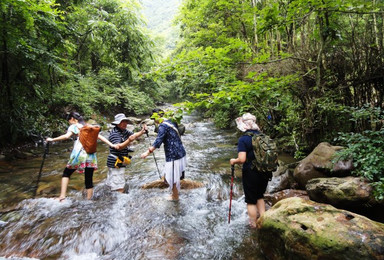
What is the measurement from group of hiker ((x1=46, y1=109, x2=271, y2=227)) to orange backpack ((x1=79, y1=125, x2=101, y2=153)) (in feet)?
0.32

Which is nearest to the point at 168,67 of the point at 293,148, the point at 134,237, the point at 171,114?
the point at 171,114

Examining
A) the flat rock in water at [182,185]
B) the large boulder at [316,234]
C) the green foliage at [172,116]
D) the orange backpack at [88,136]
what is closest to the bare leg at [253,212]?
the large boulder at [316,234]

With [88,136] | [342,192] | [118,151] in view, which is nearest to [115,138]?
[118,151]

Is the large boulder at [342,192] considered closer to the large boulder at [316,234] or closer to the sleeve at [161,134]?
the large boulder at [316,234]

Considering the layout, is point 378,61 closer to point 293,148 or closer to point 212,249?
point 293,148

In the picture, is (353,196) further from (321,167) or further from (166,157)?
(166,157)

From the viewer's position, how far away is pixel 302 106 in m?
6.88

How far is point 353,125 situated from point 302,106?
5.46 feet

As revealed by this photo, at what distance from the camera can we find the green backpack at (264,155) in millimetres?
3713

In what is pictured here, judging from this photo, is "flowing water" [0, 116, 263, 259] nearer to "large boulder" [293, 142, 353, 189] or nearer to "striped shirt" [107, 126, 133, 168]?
"striped shirt" [107, 126, 133, 168]

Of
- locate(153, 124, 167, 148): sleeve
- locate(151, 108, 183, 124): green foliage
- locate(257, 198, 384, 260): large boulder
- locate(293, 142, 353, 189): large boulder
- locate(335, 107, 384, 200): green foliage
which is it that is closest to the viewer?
locate(257, 198, 384, 260): large boulder

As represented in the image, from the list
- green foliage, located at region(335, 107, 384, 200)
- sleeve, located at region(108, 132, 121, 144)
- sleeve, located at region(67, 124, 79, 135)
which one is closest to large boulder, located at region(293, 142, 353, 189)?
green foliage, located at region(335, 107, 384, 200)

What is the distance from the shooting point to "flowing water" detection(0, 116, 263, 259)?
3459mm

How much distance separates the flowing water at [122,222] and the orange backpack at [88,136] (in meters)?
1.34
